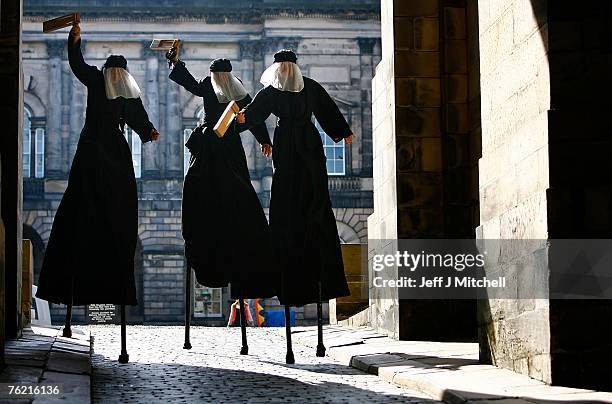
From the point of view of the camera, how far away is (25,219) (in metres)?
37.8

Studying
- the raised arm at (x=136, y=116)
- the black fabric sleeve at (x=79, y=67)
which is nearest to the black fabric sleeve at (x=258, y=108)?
the raised arm at (x=136, y=116)

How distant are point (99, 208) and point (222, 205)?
3.43ft

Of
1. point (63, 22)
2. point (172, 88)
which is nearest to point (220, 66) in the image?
point (63, 22)

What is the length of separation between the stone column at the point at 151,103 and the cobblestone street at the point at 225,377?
90.1 ft

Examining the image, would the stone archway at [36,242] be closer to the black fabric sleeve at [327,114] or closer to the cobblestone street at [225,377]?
the cobblestone street at [225,377]

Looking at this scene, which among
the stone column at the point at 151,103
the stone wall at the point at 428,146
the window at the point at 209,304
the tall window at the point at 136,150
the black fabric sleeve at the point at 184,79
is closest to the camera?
the black fabric sleeve at the point at 184,79

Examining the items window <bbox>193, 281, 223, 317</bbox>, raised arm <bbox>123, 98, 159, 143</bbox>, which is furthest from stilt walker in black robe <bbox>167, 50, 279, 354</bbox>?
window <bbox>193, 281, 223, 317</bbox>

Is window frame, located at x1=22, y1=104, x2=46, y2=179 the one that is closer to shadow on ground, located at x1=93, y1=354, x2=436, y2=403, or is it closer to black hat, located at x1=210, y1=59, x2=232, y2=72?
black hat, located at x1=210, y1=59, x2=232, y2=72

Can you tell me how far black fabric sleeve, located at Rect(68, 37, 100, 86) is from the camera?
9445 millimetres

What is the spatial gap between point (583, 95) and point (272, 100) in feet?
10.9

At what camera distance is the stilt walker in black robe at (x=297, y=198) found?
937cm

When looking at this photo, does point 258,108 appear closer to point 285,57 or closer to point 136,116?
point 285,57

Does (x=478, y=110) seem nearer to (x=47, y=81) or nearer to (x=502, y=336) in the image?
(x=502, y=336)

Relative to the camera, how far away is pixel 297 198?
9406 millimetres
